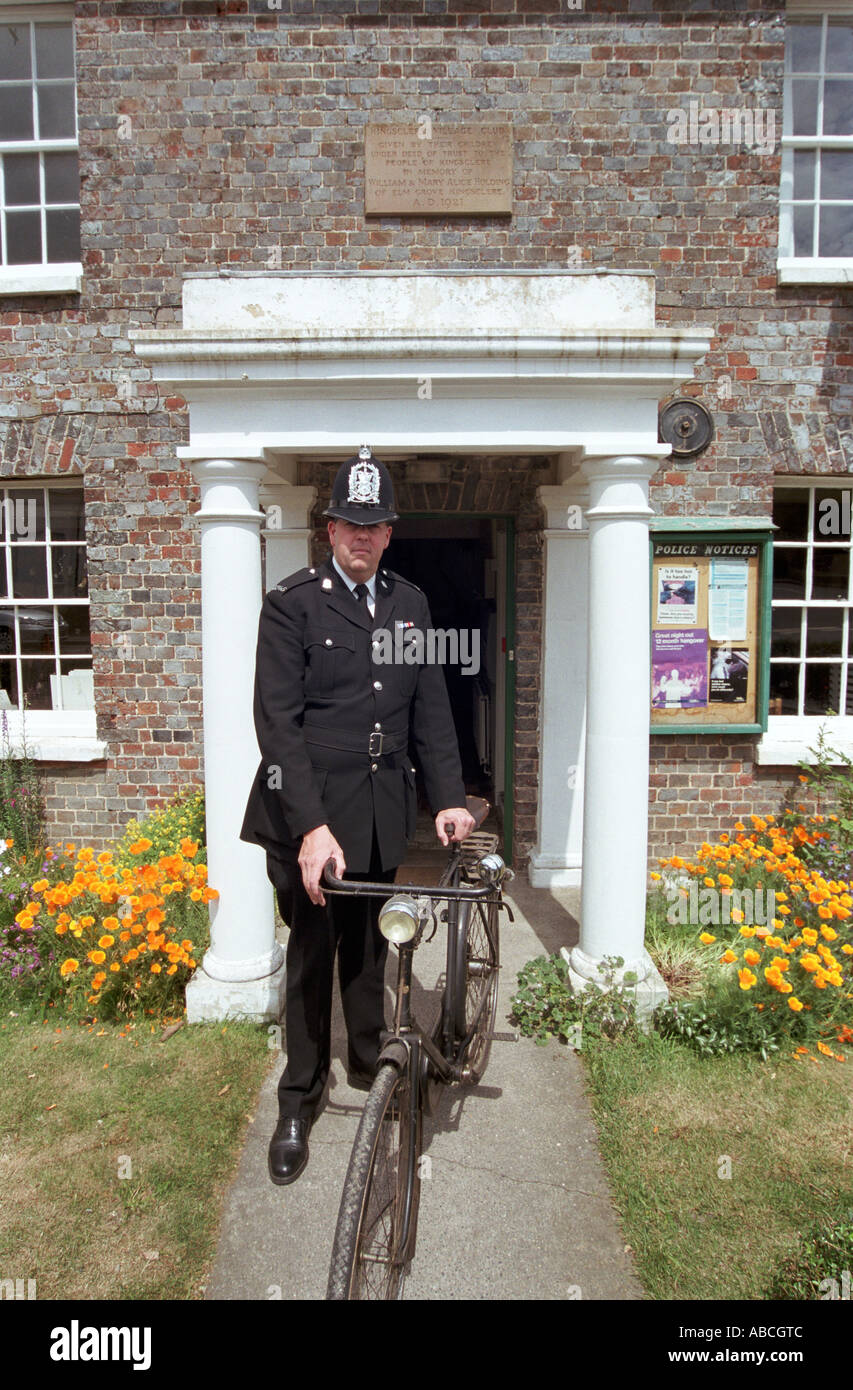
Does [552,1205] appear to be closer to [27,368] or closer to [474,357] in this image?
[474,357]

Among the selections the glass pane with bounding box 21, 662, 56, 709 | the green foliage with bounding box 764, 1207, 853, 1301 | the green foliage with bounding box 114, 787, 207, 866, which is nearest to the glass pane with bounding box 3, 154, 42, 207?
the glass pane with bounding box 21, 662, 56, 709

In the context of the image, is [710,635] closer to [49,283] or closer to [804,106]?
[804,106]

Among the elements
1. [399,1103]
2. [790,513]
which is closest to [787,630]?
[790,513]

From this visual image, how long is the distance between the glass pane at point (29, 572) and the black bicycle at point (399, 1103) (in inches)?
175

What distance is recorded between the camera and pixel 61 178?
19.5ft

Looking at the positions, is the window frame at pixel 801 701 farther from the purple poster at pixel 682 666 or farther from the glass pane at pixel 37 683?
the glass pane at pixel 37 683

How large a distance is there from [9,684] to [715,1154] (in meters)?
5.62

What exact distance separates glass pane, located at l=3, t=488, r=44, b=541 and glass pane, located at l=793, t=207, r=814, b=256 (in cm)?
563

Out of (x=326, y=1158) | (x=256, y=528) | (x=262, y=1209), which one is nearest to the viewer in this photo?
(x=262, y=1209)

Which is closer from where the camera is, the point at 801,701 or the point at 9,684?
the point at 801,701

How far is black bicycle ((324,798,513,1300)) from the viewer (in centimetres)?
218

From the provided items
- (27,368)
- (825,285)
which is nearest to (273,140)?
(27,368)

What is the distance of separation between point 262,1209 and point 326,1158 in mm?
330

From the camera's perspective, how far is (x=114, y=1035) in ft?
13.2
